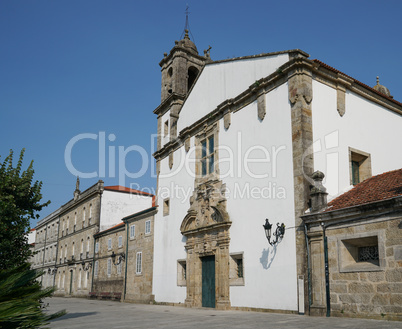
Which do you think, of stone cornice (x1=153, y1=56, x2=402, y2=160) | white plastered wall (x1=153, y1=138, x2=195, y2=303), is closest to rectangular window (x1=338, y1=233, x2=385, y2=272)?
stone cornice (x1=153, y1=56, x2=402, y2=160)

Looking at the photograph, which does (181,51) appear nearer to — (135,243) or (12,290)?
(135,243)

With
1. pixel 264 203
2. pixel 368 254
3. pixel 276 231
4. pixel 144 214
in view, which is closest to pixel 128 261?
pixel 144 214

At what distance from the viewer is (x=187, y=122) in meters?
22.5

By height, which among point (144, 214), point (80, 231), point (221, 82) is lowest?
point (80, 231)

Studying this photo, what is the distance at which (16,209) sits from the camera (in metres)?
13.0

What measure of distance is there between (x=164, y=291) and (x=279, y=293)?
9.46 metres

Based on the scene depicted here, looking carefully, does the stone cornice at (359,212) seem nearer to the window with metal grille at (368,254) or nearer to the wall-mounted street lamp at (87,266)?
the window with metal grille at (368,254)

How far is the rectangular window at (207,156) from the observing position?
64.3 ft

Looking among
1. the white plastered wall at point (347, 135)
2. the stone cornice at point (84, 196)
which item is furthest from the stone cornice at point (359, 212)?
the stone cornice at point (84, 196)

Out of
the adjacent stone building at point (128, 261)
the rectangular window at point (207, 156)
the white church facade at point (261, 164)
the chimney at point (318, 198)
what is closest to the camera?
the chimney at point (318, 198)

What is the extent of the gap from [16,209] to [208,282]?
896 centimetres

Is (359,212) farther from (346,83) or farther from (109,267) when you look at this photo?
(109,267)

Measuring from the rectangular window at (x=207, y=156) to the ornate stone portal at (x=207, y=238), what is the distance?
2.54 feet

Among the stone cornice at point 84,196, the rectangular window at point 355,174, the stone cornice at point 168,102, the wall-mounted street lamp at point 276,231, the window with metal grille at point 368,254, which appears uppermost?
the stone cornice at point 168,102
